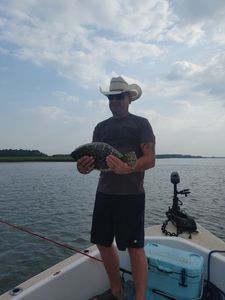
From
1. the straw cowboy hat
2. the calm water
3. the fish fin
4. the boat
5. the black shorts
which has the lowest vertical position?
the calm water

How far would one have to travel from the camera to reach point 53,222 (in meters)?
15.4

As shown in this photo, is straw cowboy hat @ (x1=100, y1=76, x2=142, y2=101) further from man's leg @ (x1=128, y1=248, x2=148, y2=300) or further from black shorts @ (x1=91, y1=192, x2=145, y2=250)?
man's leg @ (x1=128, y1=248, x2=148, y2=300)

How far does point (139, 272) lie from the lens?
386 cm

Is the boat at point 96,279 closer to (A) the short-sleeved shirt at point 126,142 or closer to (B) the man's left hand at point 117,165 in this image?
(A) the short-sleeved shirt at point 126,142

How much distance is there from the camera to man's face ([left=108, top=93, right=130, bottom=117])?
4.06 metres

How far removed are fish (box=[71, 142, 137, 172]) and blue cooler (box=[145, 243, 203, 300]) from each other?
59.4 inches

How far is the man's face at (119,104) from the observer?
4.06 m

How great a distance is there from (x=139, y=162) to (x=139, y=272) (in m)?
1.31

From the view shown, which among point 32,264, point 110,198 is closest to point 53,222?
point 32,264

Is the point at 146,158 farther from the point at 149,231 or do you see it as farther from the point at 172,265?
the point at 149,231

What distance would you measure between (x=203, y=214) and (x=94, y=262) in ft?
48.3

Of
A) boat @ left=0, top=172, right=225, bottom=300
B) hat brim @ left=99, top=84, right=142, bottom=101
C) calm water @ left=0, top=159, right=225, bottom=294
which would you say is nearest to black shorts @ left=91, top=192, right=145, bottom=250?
boat @ left=0, top=172, right=225, bottom=300

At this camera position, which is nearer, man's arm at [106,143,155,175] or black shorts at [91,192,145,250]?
man's arm at [106,143,155,175]

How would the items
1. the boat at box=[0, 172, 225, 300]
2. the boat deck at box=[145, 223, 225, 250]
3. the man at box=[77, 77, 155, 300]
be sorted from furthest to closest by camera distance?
the boat deck at box=[145, 223, 225, 250], the boat at box=[0, 172, 225, 300], the man at box=[77, 77, 155, 300]
